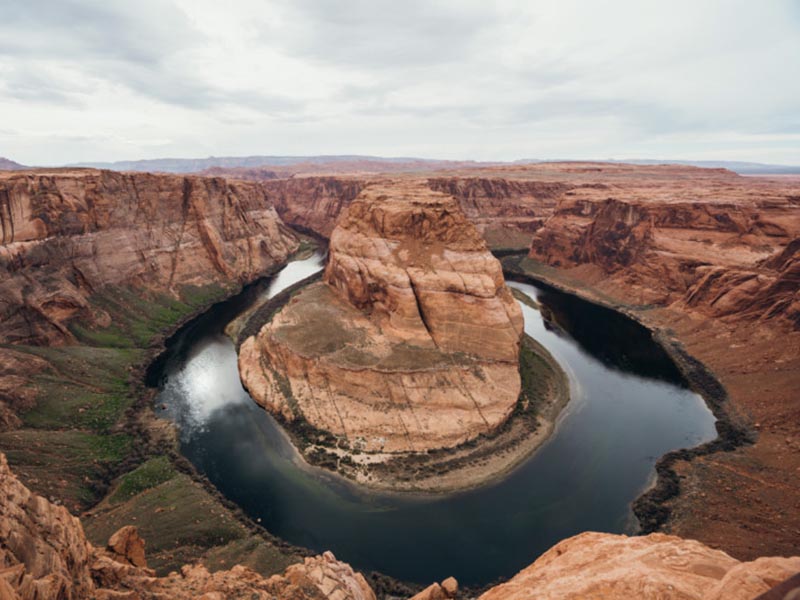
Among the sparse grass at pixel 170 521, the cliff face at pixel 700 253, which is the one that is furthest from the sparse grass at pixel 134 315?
the cliff face at pixel 700 253

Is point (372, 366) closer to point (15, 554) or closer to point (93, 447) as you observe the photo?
point (93, 447)

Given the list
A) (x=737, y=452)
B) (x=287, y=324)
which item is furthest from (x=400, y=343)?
(x=737, y=452)

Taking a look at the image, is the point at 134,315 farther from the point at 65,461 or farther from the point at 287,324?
the point at 65,461

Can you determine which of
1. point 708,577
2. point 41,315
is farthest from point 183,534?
point 41,315

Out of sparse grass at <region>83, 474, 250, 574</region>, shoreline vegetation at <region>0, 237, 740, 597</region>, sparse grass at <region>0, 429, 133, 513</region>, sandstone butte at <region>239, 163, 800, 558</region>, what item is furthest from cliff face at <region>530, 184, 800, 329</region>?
sparse grass at <region>0, 429, 133, 513</region>

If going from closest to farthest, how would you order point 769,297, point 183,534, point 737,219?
point 183,534, point 769,297, point 737,219

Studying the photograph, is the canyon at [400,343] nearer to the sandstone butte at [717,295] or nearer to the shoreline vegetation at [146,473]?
the shoreline vegetation at [146,473]
